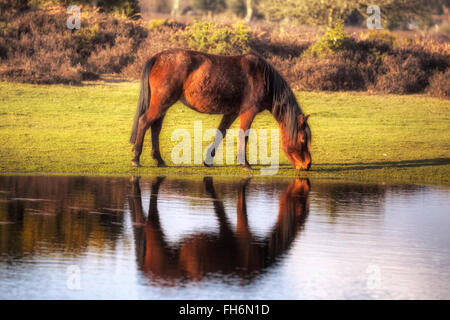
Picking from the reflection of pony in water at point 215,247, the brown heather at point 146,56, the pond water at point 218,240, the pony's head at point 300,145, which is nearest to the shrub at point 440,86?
the brown heather at point 146,56

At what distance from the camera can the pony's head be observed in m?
15.1

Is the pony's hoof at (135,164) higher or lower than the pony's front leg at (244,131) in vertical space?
lower

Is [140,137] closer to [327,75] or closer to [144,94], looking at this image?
[144,94]

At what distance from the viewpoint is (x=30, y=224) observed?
9.62 metres

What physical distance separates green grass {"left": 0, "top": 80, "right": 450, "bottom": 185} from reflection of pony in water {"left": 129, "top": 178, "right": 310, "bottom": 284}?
4.06 m

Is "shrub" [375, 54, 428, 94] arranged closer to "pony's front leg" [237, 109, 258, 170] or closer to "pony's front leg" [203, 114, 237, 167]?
"pony's front leg" [203, 114, 237, 167]

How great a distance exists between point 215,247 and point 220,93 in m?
6.98

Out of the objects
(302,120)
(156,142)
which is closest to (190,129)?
(156,142)

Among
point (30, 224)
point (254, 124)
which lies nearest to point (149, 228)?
point (30, 224)

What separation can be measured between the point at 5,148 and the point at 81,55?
1220 centimetres

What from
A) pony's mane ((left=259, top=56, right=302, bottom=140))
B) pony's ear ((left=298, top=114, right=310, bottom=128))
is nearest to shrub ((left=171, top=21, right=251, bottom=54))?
pony's mane ((left=259, top=56, right=302, bottom=140))

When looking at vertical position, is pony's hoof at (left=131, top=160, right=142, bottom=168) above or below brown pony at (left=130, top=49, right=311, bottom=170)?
below

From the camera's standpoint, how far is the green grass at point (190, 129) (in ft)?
50.4

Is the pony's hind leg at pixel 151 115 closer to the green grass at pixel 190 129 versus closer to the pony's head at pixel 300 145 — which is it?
the green grass at pixel 190 129
